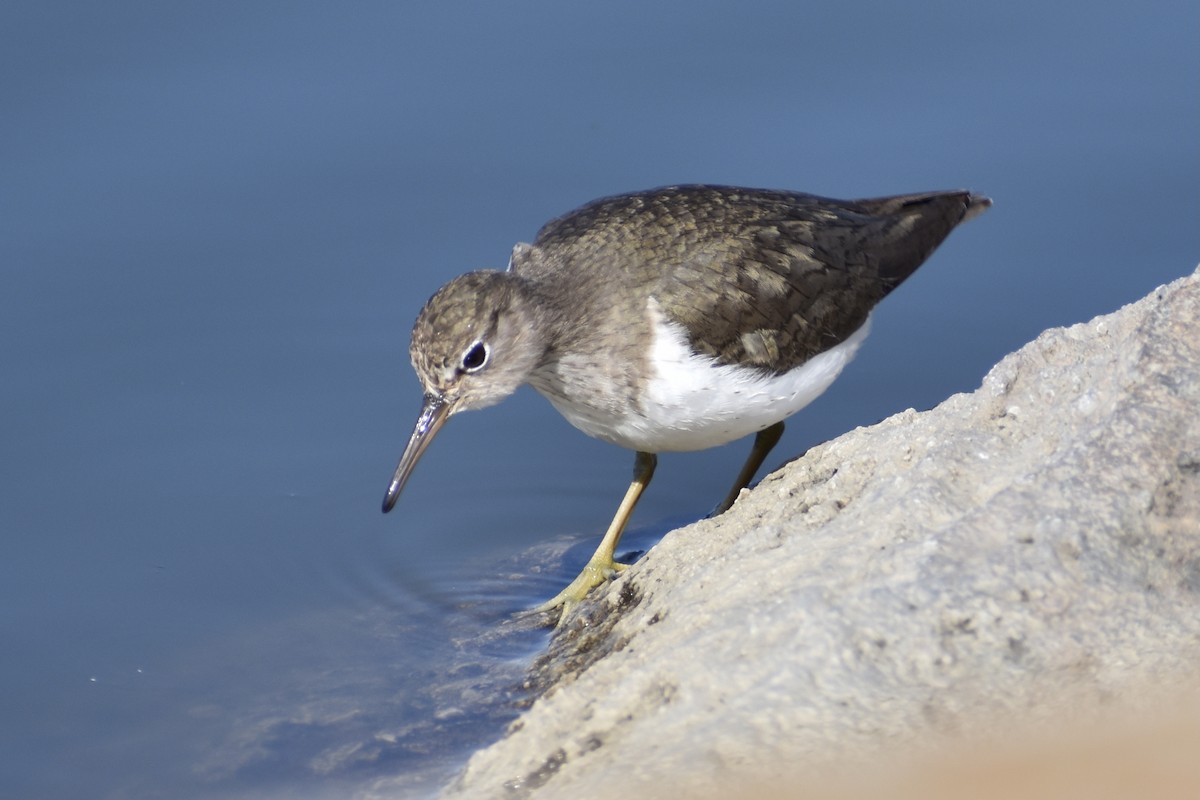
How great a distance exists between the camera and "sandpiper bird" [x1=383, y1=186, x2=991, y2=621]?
672cm

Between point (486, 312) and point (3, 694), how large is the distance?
113 inches

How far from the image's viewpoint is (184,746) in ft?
20.3

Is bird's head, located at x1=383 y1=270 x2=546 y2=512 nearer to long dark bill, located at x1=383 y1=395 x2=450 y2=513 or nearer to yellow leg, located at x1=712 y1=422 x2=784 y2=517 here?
long dark bill, located at x1=383 y1=395 x2=450 y2=513

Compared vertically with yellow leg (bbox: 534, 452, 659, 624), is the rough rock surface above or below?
below

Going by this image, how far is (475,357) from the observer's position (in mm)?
6656

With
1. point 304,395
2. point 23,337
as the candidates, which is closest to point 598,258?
point 304,395

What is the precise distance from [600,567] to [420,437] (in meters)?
1.19

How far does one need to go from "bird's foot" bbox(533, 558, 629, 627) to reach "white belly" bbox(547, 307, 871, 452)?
0.62m

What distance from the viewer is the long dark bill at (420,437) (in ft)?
21.8

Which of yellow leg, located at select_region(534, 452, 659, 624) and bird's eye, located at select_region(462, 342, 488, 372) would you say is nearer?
bird's eye, located at select_region(462, 342, 488, 372)

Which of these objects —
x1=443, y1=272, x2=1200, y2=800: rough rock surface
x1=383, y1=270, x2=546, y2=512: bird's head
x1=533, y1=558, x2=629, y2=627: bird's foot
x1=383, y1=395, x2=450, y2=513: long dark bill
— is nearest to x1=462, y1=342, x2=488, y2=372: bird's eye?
x1=383, y1=270, x2=546, y2=512: bird's head

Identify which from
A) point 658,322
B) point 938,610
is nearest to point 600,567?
point 658,322

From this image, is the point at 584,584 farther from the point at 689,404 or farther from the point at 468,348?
the point at 468,348

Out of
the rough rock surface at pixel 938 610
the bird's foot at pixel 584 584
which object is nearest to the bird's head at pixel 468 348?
the bird's foot at pixel 584 584
